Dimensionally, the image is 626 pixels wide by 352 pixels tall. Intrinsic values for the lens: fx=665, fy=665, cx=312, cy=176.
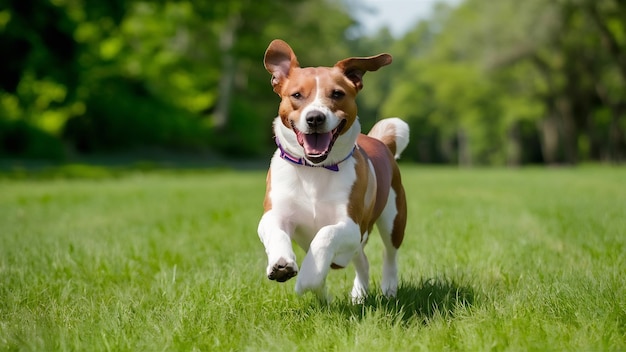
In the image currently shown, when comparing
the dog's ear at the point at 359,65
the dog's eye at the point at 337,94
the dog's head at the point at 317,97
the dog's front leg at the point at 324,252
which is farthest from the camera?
the dog's ear at the point at 359,65

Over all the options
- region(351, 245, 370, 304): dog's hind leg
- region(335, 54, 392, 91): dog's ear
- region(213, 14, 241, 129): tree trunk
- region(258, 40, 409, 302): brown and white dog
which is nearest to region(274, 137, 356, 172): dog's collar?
region(258, 40, 409, 302): brown and white dog

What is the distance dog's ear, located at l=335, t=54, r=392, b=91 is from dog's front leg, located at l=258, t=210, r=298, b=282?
944mm

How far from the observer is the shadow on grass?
11.6 ft

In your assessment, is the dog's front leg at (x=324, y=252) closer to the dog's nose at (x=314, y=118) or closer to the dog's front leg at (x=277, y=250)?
the dog's front leg at (x=277, y=250)

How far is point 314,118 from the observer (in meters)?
3.44

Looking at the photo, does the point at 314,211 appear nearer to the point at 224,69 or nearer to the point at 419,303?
the point at 419,303

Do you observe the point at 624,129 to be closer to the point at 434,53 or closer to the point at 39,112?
the point at 434,53

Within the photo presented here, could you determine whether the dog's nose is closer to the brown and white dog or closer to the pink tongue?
the brown and white dog

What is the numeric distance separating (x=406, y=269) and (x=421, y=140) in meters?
67.0

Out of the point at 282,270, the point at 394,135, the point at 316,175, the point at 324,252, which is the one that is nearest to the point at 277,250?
the point at 282,270

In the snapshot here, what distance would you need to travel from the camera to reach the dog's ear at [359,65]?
3836 millimetres

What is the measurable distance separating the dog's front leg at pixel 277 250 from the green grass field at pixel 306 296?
29 cm

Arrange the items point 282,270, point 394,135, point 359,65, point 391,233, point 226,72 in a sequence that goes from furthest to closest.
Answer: point 226,72
point 394,135
point 391,233
point 359,65
point 282,270

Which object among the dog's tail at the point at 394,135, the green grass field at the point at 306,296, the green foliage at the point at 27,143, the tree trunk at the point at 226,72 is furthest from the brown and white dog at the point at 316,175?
the tree trunk at the point at 226,72
